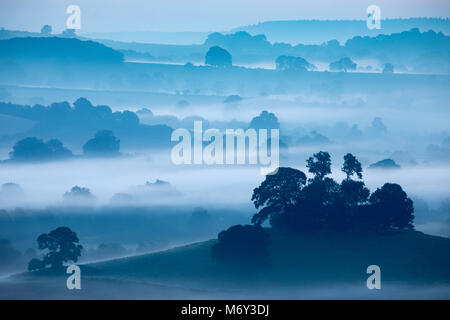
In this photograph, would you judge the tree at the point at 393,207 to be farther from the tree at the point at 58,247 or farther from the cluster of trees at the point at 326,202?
the tree at the point at 58,247

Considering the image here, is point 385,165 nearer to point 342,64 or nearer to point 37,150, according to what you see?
point 342,64

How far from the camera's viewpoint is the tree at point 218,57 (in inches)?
430

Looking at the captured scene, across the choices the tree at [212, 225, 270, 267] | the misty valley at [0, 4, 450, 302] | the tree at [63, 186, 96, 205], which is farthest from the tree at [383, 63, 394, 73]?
the tree at [63, 186, 96, 205]

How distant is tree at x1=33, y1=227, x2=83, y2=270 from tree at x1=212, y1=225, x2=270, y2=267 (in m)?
1.92

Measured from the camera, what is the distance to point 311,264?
380 inches

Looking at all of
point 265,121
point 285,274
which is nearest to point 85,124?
point 265,121

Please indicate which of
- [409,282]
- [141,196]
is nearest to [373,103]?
[409,282]

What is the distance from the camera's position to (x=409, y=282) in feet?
31.3

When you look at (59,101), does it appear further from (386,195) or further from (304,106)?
(386,195)

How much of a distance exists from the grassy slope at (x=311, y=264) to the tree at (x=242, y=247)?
11cm

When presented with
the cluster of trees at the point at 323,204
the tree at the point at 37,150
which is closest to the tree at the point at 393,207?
the cluster of trees at the point at 323,204

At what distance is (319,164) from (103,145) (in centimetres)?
310

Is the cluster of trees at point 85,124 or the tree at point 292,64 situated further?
the tree at point 292,64

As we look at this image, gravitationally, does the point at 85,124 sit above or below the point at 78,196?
above
